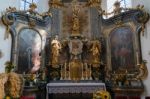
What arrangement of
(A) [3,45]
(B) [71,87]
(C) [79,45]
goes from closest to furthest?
1. (B) [71,87]
2. (A) [3,45]
3. (C) [79,45]

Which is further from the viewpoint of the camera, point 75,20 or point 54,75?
point 75,20

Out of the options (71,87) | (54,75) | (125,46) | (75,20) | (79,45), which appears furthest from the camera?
(75,20)

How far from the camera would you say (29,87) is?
35.6 ft

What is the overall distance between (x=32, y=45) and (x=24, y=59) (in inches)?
33.2

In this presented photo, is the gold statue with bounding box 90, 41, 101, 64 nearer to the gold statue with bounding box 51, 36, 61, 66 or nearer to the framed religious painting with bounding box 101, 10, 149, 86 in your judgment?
the framed religious painting with bounding box 101, 10, 149, 86

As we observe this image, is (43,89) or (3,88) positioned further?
(43,89)

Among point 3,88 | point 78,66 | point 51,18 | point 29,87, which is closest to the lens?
point 3,88

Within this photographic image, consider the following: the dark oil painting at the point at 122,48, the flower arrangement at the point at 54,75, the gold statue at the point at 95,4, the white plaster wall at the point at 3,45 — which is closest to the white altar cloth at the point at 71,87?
the flower arrangement at the point at 54,75

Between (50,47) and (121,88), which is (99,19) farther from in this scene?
(121,88)

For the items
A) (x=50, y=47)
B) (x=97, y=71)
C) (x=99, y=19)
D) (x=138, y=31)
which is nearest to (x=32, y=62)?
(x=50, y=47)

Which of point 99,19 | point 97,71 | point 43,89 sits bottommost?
point 43,89

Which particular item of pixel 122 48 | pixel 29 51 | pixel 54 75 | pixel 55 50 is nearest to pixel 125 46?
pixel 122 48

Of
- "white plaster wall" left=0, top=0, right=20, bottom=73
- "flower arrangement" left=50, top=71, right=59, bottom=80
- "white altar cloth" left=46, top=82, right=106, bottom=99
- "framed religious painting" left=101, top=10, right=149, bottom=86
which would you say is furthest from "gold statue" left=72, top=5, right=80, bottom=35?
"white plaster wall" left=0, top=0, right=20, bottom=73

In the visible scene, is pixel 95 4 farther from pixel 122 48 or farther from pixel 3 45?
pixel 3 45
